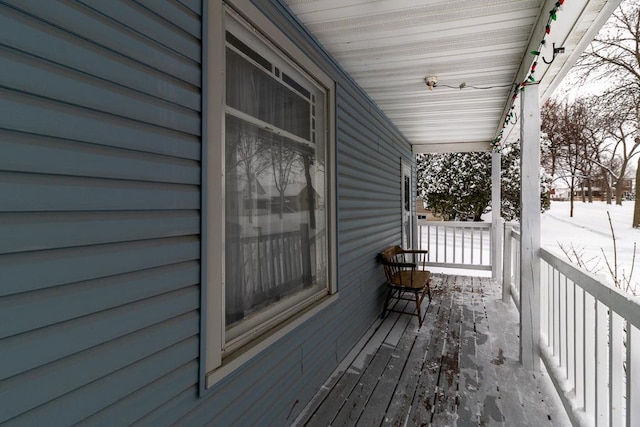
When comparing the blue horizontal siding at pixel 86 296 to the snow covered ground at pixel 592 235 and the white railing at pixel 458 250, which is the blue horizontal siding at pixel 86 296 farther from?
the white railing at pixel 458 250

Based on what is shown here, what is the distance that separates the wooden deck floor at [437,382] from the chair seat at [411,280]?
16.9 inches

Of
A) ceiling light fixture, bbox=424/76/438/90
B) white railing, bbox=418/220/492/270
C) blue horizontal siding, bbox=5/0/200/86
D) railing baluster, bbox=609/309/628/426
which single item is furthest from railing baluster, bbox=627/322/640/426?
white railing, bbox=418/220/492/270

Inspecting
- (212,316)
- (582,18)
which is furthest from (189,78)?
(582,18)

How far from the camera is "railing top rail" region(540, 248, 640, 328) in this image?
129cm

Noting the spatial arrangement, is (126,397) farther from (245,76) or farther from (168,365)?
(245,76)

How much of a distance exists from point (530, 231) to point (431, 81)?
1560 mm

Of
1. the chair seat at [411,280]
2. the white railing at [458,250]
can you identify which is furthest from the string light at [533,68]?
the chair seat at [411,280]

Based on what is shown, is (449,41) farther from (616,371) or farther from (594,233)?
(594,233)

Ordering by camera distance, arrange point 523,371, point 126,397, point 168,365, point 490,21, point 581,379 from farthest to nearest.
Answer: point 523,371
point 490,21
point 581,379
point 168,365
point 126,397

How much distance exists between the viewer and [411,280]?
146 inches

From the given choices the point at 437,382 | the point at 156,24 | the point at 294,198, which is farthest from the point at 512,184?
the point at 156,24

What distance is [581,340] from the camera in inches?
81.5

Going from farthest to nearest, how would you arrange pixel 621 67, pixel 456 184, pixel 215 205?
pixel 456 184 < pixel 621 67 < pixel 215 205

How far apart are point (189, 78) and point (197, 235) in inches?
24.0
